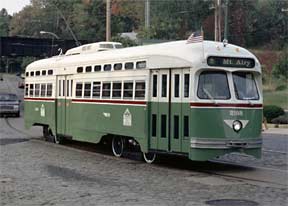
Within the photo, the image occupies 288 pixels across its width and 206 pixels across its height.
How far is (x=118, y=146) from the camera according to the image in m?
18.1

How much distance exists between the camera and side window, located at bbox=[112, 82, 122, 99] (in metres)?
17.3

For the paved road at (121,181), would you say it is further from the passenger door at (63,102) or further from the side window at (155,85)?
the passenger door at (63,102)

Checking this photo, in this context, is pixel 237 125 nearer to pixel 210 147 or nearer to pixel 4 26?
pixel 210 147

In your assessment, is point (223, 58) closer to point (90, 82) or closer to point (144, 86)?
point (144, 86)

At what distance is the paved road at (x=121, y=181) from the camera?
1088 cm

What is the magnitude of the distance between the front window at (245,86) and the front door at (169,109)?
1.17m

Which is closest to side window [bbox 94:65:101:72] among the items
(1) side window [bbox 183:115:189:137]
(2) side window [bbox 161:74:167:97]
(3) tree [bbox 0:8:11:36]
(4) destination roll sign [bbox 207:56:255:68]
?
(2) side window [bbox 161:74:167:97]

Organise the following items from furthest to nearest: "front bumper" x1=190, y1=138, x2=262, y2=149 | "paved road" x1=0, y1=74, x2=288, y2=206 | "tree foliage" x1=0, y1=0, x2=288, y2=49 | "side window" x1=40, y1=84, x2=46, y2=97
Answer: "tree foliage" x1=0, y1=0, x2=288, y2=49, "side window" x1=40, y1=84, x2=46, y2=97, "front bumper" x1=190, y1=138, x2=262, y2=149, "paved road" x1=0, y1=74, x2=288, y2=206

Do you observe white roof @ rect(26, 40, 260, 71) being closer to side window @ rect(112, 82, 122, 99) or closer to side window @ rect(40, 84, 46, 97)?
side window @ rect(112, 82, 122, 99)

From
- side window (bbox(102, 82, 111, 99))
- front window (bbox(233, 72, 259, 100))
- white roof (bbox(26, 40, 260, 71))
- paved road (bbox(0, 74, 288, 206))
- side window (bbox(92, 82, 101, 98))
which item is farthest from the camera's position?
side window (bbox(92, 82, 101, 98))

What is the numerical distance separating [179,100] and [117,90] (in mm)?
2983

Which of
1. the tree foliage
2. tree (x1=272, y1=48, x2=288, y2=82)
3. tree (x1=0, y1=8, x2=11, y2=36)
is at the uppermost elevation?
tree (x1=0, y1=8, x2=11, y2=36)

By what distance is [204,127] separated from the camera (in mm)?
14398

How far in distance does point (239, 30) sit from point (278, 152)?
316 ft
